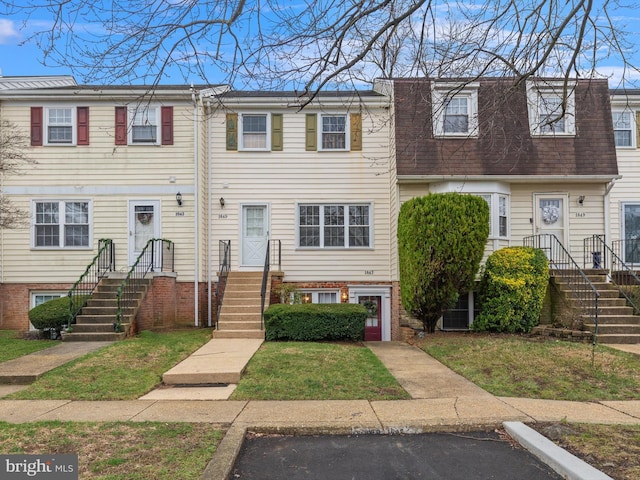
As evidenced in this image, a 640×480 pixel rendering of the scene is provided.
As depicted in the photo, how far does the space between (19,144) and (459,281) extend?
41.6ft

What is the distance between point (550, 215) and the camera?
13984 mm

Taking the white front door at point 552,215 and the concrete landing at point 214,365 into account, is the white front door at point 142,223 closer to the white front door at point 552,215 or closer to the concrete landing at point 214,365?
the concrete landing at point 214,365

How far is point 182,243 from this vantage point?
45.8 ft

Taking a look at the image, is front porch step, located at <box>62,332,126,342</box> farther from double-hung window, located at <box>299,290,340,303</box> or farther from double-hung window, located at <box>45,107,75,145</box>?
double-hung window, located at <box>45,107,75,145</box>

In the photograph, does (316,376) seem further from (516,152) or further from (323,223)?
(516,152)

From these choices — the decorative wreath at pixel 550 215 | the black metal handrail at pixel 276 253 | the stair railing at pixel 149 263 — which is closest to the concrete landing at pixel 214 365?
the stair railing at pixel 149 263

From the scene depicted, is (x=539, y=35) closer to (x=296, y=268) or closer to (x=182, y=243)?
(x=296, y=268)

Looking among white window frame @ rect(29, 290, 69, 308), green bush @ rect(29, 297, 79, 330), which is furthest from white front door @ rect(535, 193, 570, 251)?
white window frame @ rect(29, 290, 69, 308)

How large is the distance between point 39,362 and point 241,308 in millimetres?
4847

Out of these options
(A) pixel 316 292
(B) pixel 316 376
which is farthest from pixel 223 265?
(B) pixel 316 376

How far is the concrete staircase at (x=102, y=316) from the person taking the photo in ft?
35.1

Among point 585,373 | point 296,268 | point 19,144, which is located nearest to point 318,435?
point 585,373

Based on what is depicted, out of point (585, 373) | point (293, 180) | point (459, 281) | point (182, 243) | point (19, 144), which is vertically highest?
point (19, 144)

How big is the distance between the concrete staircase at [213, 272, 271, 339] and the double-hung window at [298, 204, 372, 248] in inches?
79.4
